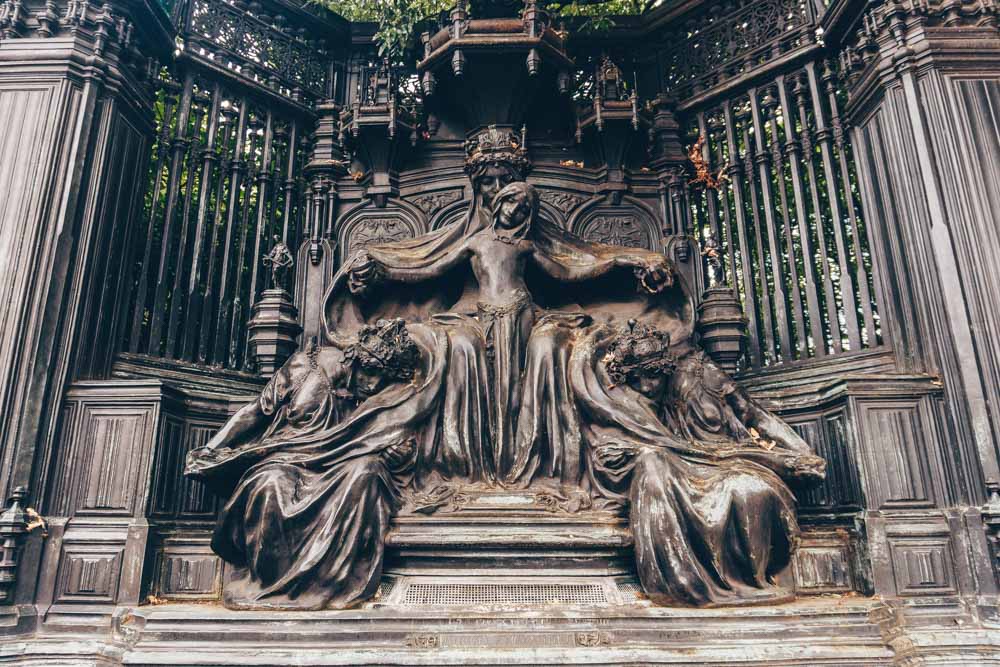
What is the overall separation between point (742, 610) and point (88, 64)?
20.5 feet

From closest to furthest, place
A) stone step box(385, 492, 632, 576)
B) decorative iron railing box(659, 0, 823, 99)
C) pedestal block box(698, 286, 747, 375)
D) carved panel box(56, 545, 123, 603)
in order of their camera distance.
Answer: stone step box(385, 492, 632, 576) < carved panel box(56, 545, 123, 603) < pedestal block box(698, 286, 747, 375) < decorative iron railing box(659, 0, 823, 99)

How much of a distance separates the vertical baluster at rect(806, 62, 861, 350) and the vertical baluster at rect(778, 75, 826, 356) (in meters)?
0.21

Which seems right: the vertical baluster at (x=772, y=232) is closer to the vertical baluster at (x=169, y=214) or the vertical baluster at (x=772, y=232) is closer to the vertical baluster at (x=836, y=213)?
the vertical baluster at (x=836, y=213)

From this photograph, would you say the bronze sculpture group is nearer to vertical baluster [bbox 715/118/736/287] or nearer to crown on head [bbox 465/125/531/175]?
crown on head [bbox 465/125/531/175]

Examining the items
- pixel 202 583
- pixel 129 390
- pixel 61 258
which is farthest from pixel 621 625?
pixel 61 258

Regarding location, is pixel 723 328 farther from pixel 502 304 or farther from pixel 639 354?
pixel 502 304

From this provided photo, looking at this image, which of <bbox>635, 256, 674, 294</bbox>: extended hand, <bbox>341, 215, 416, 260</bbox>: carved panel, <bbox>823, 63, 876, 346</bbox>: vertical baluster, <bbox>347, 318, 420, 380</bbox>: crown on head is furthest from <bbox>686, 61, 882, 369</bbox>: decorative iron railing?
<bbox>347, 318, 420, 380</bbox>: crown on head

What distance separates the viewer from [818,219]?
6461 mm

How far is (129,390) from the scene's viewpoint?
17.1 feet

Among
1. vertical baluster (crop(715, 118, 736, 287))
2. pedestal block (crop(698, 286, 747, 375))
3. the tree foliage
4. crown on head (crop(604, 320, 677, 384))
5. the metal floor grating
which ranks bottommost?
the metal floor grating

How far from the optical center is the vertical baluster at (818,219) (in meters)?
6.13

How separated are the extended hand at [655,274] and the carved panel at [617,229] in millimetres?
1177

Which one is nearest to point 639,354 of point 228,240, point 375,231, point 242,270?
point 375,231

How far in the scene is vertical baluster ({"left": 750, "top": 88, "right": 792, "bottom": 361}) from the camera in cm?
641
